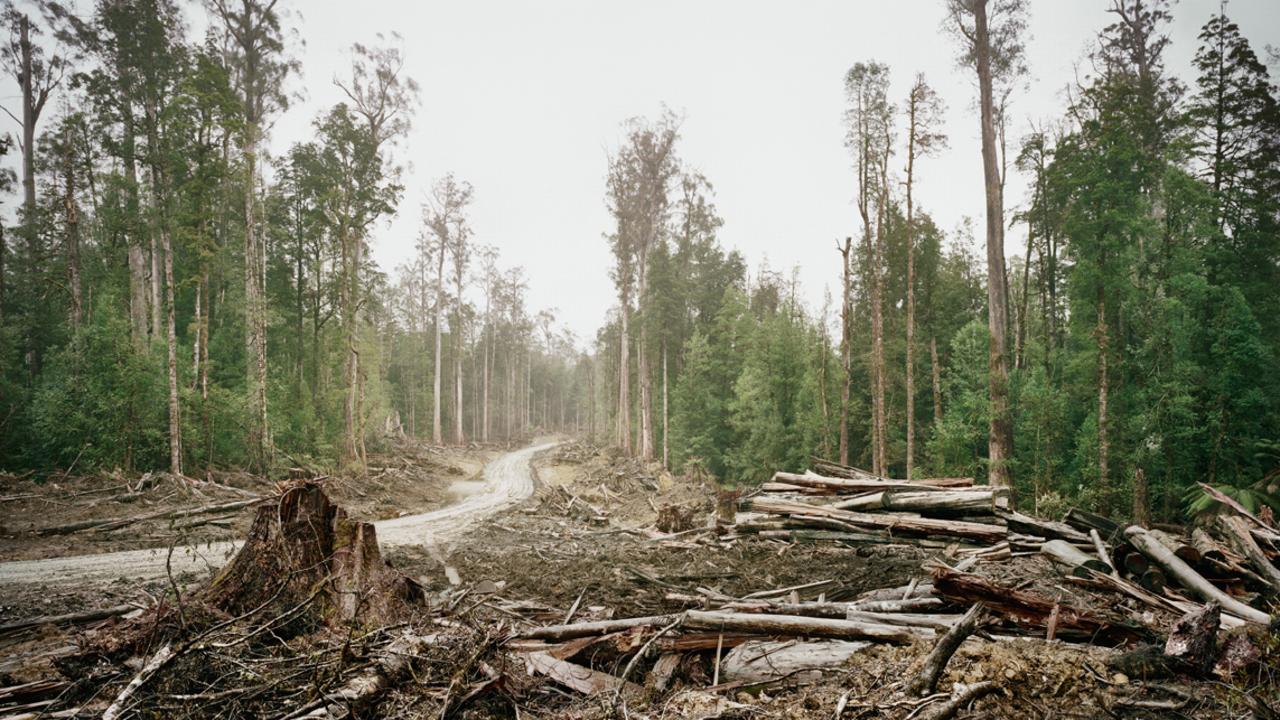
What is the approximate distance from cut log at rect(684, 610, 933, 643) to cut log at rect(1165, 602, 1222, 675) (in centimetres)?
145

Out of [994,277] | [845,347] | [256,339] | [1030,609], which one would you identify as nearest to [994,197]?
[994,277]

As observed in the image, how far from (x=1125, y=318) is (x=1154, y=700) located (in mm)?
21879

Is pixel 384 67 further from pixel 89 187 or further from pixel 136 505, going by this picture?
pixel 136 505

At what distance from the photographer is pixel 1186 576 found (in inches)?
185

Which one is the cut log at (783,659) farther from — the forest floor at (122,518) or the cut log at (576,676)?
the forest floor at (122,518)

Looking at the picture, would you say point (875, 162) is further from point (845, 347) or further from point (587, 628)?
point (587, 628)

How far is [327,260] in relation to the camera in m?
23.2

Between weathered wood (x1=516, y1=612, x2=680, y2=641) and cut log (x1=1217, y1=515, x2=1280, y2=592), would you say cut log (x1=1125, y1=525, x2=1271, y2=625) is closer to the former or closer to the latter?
cut log (x1=1217, y1=515, x2=1280, y2=592)

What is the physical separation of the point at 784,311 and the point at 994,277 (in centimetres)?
1231

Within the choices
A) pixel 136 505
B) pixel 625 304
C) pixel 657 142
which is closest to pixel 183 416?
pixel 136 505

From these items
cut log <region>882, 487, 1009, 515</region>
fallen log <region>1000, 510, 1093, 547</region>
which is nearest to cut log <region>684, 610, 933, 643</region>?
fallen log <region>1000, 510, 1093, 547</region>

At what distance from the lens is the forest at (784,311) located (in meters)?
15.5

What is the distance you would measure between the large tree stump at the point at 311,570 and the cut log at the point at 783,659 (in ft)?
10.7

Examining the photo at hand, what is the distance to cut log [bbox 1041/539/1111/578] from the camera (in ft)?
18.5
